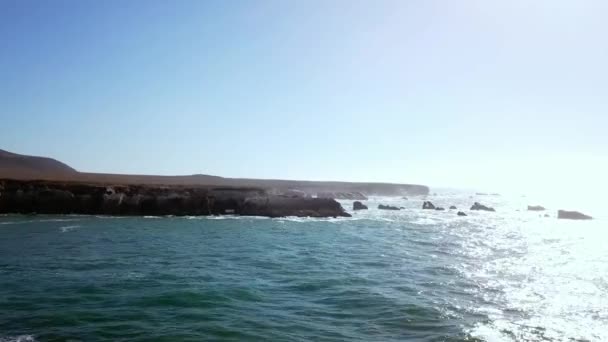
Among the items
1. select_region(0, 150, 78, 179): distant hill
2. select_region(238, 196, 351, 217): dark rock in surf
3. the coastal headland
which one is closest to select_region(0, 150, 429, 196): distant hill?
select_region(0, 150, 78, 179): distant hill

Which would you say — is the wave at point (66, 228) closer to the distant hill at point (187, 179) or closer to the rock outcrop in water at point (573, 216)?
the rock outcrop in water at point (573, 216)

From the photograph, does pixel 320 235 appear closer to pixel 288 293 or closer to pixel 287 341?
pixel 288 293

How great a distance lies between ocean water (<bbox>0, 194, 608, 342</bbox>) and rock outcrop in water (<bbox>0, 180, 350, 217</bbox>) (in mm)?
18779

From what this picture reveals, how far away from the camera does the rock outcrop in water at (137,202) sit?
56656 mm

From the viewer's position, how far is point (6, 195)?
55.9 meters

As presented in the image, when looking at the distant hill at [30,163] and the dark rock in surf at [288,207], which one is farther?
the distant hill at [30,163]

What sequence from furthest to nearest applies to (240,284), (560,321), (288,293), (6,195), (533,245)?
1. (6,195)
2. (533,245)
3. (240,284)
4. (288,293)
5. (560,321)

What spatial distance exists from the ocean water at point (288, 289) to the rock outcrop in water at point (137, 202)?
1878 centimetres

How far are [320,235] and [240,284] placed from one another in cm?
2358

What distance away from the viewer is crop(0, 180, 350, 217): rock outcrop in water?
186ft

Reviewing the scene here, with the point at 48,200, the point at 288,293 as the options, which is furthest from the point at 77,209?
the point at 288,293

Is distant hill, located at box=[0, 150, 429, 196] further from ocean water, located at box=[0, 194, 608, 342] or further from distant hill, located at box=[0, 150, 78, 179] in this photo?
ocean water, located at box=[0, 194, 608, 342]

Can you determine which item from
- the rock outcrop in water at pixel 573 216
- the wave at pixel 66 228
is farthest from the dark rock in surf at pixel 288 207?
the rock outcrop in water at pixel 573 216

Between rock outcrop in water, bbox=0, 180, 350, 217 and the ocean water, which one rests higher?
rock outcrop in water, bbox=0, 180, 350, 217
